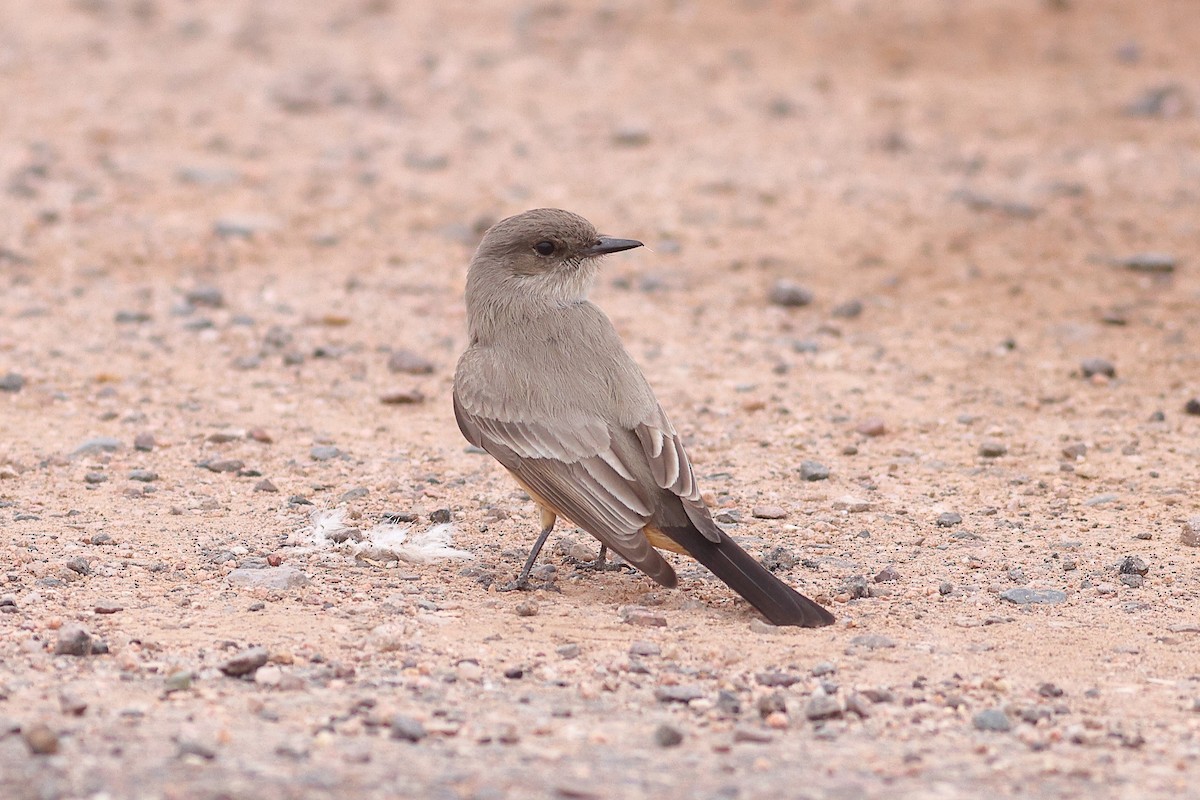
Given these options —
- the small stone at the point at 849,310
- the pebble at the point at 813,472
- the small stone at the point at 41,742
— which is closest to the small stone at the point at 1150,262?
the small stone at the point at 849,310

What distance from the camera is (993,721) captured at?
514 centimetres

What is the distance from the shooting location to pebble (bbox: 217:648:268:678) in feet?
17.7

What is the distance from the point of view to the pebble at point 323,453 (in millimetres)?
8148

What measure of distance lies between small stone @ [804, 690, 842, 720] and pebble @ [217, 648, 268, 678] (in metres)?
1.88

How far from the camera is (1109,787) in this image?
4660 millimetres

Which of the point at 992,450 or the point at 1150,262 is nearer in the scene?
the point at 992,450

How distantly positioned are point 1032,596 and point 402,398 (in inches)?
158

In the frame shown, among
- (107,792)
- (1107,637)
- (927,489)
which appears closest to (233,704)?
(107,792)

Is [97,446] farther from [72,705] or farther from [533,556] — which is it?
[72,705]

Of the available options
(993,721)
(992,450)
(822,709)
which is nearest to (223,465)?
(822,709)

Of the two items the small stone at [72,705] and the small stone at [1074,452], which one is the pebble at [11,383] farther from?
the small stone at [1074,452]

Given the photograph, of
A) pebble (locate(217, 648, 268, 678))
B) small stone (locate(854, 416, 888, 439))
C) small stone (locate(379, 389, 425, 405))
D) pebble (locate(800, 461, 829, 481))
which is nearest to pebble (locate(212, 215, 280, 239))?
small stone (locate(379, 389, 425, 405))

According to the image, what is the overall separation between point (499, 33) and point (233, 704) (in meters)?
12.2

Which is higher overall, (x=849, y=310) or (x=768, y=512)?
(x=849, y=310)
